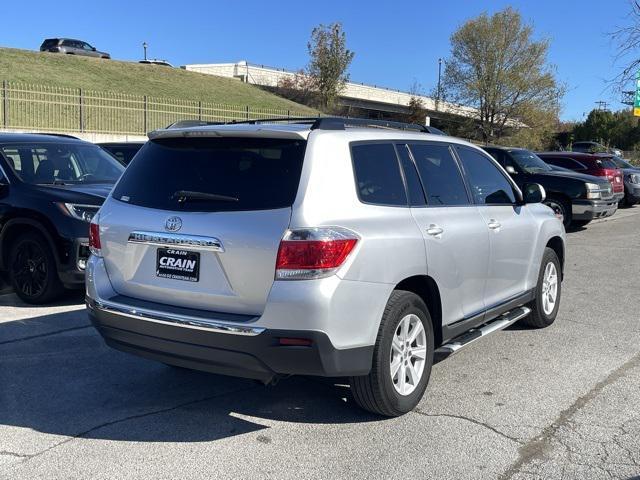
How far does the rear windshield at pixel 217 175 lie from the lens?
359 centimetres

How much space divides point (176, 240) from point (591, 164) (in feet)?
53.1

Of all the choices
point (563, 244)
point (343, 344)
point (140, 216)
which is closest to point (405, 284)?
point (343, 344)

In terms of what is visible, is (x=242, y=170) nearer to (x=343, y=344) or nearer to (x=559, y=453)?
(x=343, y=344)

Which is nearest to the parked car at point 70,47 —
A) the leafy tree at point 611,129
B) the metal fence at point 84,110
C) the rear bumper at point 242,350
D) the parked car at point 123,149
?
the metal fence at point 84,110

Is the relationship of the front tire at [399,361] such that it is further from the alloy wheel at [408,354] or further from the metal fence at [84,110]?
the metal fence at [84,110]

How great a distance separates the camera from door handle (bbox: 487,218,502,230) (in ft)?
16.5

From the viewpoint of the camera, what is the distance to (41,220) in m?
6.68

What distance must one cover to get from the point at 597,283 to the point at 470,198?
14.7 feet

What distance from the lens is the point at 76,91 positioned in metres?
26.9

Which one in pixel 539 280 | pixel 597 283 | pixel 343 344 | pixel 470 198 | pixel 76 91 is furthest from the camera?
pixel 76 91

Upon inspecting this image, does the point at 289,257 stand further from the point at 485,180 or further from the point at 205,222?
the point at 485,180

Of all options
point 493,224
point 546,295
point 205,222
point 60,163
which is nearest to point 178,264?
point 205,222

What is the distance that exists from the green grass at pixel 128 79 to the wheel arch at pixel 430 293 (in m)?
36.0

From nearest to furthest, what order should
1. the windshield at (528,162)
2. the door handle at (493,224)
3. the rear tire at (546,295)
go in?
the door handle at (493,224)
the rear tire at (546,295)
the windshield at (528,162)
